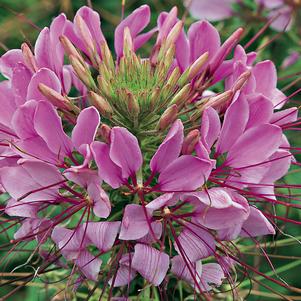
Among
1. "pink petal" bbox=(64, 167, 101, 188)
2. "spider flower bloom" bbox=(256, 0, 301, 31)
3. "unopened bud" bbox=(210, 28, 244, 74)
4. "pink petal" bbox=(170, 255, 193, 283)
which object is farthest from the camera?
"spider flower bloom" bbox=(256, 0, 301, 31)

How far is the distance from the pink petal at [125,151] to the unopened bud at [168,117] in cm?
8

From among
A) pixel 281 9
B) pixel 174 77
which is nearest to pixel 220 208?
pixel 174 77

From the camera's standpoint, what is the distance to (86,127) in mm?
1138

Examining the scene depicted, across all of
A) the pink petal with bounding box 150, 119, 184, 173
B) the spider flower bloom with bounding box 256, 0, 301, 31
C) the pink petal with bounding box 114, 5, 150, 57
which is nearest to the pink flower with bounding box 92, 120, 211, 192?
the pink petal with bounding box 150, 119, 184, 173

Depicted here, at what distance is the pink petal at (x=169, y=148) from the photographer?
3.67 feet

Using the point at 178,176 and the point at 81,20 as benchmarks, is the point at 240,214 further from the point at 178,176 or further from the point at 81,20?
the point at 81,20

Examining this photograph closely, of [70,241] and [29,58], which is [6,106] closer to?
[29,58]

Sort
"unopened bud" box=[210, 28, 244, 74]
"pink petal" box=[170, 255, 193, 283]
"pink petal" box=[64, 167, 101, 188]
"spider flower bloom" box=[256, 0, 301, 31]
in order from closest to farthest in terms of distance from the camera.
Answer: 1. "pink petal" box=[64, 167, 101, 188]
2. "pink petal" box=[170, 255, 193, 283]
3. "unopened bud" box=[210, 28, 244, 74]
4. "spider flower bloom" box=[256, 0, 301, 31]

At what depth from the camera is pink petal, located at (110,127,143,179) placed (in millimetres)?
1111

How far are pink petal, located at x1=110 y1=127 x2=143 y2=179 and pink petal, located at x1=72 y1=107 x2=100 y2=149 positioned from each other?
41mm

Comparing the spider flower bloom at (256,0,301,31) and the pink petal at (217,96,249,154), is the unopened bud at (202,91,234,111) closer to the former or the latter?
the pink petal at (217,96,249,154)

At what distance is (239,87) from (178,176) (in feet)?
0.68

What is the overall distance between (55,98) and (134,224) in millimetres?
263

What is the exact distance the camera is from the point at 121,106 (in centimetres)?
126
